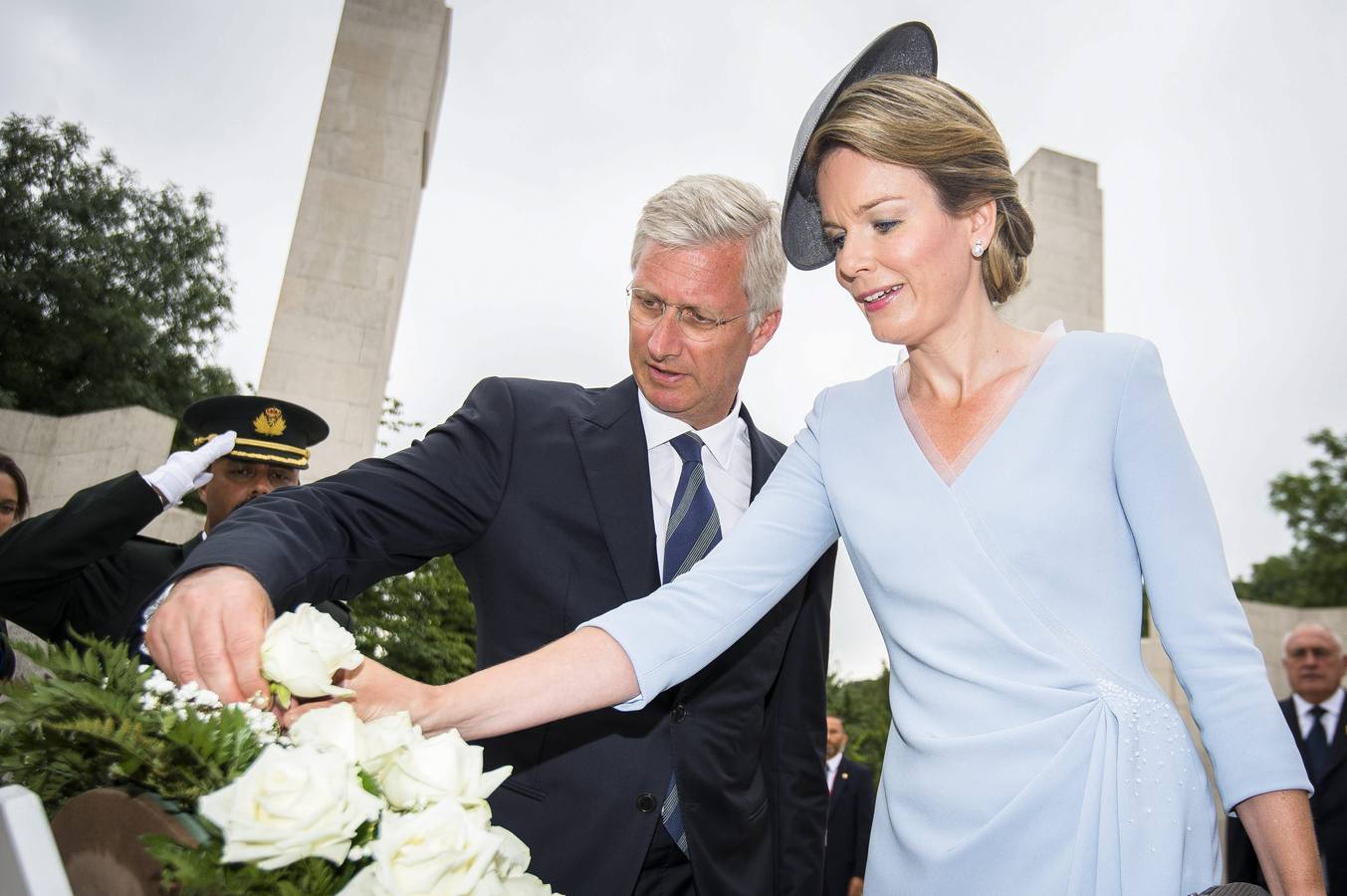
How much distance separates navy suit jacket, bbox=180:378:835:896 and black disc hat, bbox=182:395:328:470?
2.51 metres

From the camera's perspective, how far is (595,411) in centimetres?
293

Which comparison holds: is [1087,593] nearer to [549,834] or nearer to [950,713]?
[950,713]

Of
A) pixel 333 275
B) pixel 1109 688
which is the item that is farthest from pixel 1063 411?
pixel 333 275

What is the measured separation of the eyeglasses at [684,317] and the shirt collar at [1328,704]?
250 inches

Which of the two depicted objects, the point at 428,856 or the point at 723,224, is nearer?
the point at 428,856

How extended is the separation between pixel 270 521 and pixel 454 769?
106 cm

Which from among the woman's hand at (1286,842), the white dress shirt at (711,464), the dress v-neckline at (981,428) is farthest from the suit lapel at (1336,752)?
the woman's hand at (1286,842)

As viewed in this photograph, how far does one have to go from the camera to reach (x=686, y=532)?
2.76 meters

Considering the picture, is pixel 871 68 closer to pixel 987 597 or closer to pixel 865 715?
pixel 987 597

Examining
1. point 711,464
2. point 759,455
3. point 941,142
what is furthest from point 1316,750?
point 941,142

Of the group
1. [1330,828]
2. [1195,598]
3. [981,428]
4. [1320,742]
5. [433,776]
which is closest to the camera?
[433,776]

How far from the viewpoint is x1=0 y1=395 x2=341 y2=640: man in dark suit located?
14.0ft

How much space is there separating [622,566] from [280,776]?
5.50ft

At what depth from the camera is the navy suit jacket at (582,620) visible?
2371 mm
